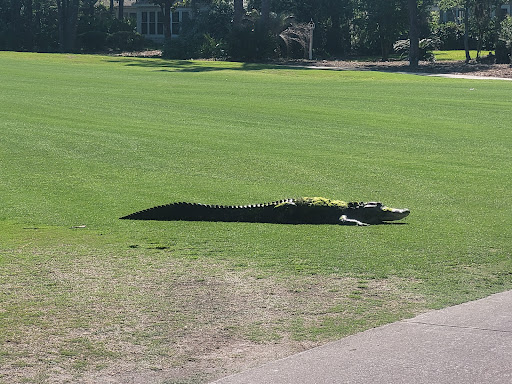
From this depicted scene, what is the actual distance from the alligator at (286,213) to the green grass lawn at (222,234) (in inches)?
8.4

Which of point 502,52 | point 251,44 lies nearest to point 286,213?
point 251,44

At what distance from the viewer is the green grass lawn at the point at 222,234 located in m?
6.00

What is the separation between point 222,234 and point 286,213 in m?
Result: 1.01

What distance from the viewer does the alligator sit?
10023 mm

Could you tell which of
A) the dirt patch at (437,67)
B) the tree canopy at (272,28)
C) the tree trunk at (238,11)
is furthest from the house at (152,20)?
the dirt patch at (437,67)

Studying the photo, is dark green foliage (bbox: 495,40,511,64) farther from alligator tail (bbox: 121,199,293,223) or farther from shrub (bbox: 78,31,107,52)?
alligator tail (bbox: 121,199,293,223)

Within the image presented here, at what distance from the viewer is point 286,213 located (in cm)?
1016

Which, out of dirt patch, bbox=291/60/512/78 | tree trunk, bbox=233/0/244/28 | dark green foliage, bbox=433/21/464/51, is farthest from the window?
dirt patch, bbox=291/60/512/78

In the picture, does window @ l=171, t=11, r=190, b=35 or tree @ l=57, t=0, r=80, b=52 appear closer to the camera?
tree @ l=57, t=0, r=80, b=52

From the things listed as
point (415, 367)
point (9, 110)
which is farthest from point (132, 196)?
point (9, 110)

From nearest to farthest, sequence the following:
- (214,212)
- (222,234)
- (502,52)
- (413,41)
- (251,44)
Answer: (222,234), (214,212), (413,41), (502,52), (251,44)

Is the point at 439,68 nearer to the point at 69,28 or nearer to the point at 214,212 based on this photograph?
the point at 69,28

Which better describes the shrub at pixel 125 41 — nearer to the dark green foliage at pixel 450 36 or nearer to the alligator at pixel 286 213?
the dark green foliage at pixel 450 36

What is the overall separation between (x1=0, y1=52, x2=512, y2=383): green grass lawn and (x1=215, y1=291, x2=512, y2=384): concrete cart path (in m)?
0.27
